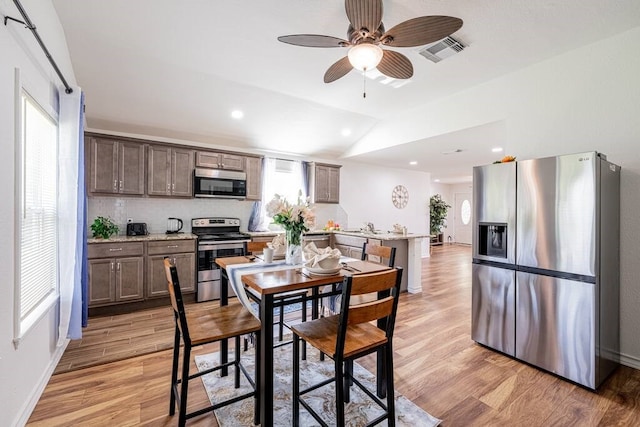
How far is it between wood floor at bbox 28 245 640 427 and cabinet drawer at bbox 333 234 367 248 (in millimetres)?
2051

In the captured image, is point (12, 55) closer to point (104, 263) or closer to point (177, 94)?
point (177, 94)

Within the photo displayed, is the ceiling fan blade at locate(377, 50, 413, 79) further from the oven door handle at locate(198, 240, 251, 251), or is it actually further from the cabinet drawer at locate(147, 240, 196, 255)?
the cabinet drawer at locate(147, 240, 196, 255)

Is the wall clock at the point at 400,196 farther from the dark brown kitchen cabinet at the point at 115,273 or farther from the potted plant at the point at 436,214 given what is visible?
the dark brown kitchen cabinet at the point at 115,273

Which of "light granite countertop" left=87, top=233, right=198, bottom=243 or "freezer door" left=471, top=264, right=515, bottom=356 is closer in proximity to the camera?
"freezer door" left=471, top=264, right=515, bottom=356

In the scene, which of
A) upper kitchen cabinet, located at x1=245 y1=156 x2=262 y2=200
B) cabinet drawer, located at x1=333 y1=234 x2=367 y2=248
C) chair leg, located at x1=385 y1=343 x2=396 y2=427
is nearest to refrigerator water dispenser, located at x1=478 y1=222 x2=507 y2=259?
chair leg, located at x1=385 y1=343 x2=396 y2=427

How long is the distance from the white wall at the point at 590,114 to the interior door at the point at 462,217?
8136mm

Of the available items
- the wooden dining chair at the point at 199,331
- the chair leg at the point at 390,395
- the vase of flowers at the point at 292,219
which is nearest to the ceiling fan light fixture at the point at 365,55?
the vase of flowers at the point at 292,219

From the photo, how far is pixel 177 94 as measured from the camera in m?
3.69

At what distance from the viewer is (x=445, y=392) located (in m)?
2.14

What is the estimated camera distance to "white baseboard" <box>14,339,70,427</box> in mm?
1752

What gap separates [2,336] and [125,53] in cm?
275

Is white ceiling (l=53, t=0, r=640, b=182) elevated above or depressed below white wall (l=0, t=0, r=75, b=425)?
above

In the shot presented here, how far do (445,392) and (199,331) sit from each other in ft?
6.03

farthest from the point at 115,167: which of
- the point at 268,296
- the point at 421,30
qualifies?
the point at 421,30
